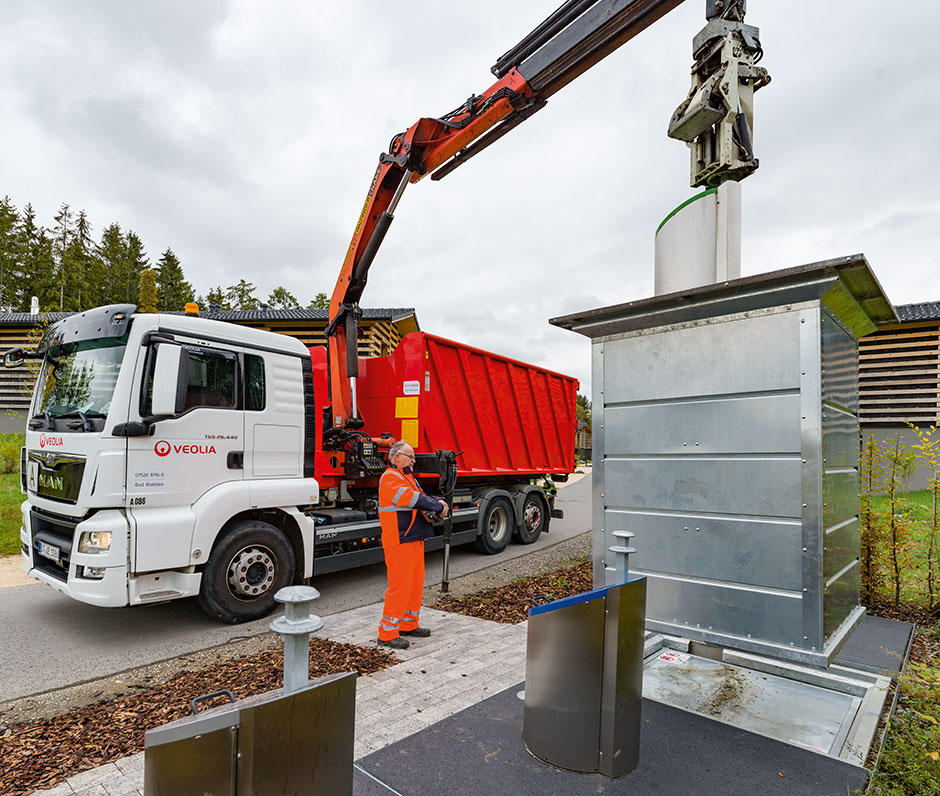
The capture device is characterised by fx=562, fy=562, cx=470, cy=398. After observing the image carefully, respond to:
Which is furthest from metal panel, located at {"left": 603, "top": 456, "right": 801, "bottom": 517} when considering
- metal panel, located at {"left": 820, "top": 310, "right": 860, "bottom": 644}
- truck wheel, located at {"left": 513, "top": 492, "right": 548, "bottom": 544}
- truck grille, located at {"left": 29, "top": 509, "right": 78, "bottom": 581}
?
truck wheel, located at {"left": 513, "top": 492, "right": 548, "bottom": 544}

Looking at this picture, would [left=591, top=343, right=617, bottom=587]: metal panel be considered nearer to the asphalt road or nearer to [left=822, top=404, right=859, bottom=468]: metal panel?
[left=822, top=404, right=859, bottom=468]: metal panel

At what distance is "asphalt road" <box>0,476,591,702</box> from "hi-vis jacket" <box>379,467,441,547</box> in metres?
1.44

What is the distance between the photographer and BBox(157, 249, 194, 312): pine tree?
141 feet

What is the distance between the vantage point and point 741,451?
3.27m

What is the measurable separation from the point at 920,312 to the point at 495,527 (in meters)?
13.2

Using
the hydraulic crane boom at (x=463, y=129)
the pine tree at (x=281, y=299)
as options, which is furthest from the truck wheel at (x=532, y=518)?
the pine tree at (x=281, y=299)

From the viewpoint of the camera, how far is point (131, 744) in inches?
114

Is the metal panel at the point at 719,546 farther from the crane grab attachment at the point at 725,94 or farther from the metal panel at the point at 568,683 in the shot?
the crane grab attachment at the point at 725,94

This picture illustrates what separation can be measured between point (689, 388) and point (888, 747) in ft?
6.45

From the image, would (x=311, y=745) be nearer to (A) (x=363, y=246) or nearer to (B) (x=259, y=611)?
(B) (x=259, y=611)

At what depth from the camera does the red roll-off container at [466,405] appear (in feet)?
23.0

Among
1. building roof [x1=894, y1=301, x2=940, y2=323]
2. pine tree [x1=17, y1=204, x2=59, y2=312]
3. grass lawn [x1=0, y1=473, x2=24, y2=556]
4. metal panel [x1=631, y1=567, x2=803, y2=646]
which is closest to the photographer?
metal panel [x1=631, y1=567, x2=803, y2=646]

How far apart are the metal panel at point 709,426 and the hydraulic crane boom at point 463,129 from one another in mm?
3542

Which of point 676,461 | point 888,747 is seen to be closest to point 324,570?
point 676,461
